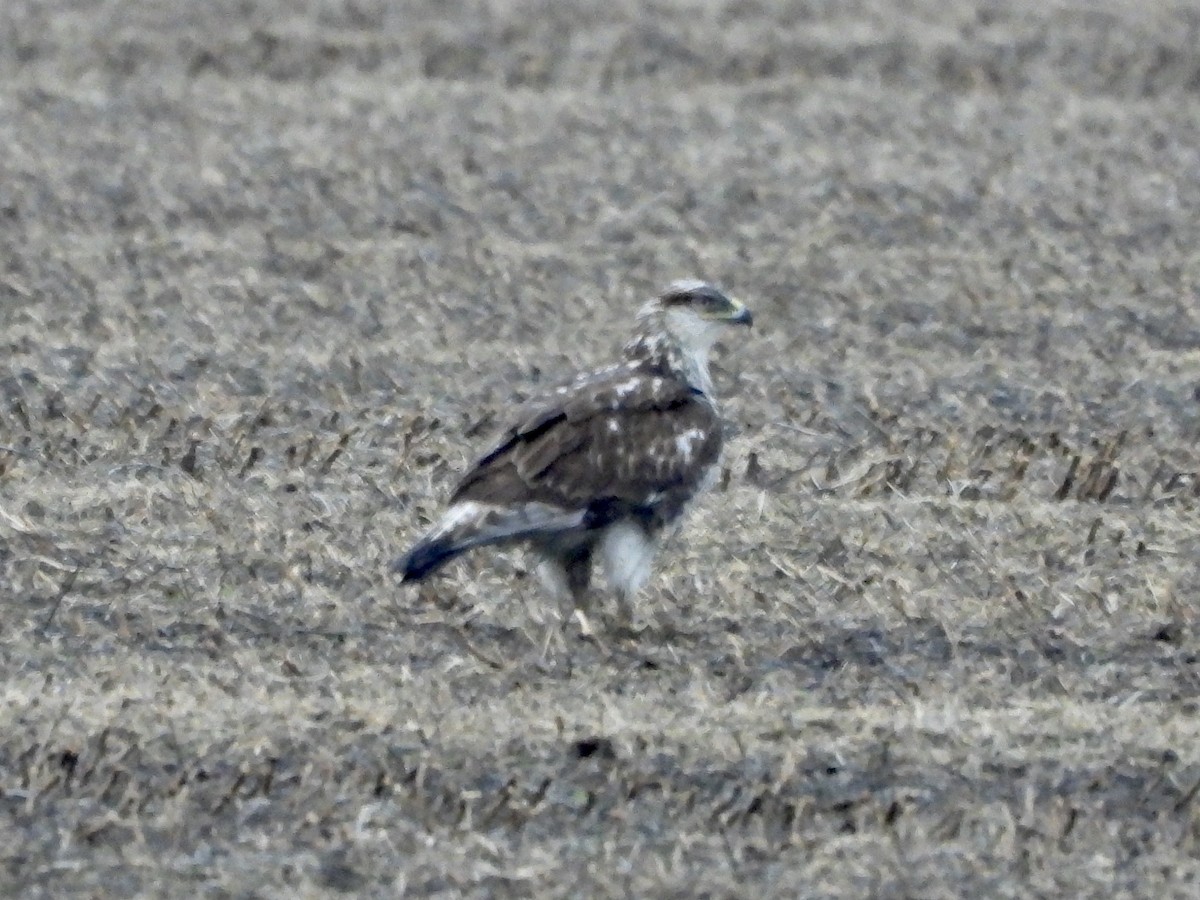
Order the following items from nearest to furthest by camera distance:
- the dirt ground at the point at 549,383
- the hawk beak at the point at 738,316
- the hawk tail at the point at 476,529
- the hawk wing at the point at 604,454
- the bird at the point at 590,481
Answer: the dirt ground at the point at 549,383 < the hawk tail at the point at 476,529 < the bird at the point at 590,481 < the hawk wing at the point at 604,454 < the hawk beak at the point at 738,316

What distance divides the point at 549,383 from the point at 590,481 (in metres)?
3.30

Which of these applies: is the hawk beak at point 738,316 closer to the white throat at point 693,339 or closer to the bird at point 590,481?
the white throat at point 693,339

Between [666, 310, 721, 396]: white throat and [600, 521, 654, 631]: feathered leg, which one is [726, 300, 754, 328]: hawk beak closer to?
[666, 310, 721, 396]: white throat

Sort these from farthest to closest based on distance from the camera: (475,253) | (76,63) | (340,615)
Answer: (76,63) < (475,253) < (340,615)

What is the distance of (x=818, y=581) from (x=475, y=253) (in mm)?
5926

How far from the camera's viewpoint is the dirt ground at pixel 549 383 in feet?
23.1

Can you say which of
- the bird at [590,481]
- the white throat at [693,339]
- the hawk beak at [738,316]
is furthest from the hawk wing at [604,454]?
the hawk beak at [738,316]

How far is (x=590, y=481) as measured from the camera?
8867 mm

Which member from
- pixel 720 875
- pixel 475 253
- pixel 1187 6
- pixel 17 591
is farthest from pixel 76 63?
pixel 720 875

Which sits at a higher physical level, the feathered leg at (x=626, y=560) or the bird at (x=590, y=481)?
the bird at (x=590, y=481)

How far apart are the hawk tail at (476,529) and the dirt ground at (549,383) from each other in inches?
10.8

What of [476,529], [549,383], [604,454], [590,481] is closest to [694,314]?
[604,454]

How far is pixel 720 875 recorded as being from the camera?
21.9 ft

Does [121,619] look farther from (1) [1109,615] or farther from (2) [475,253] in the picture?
(2) [475,253]
